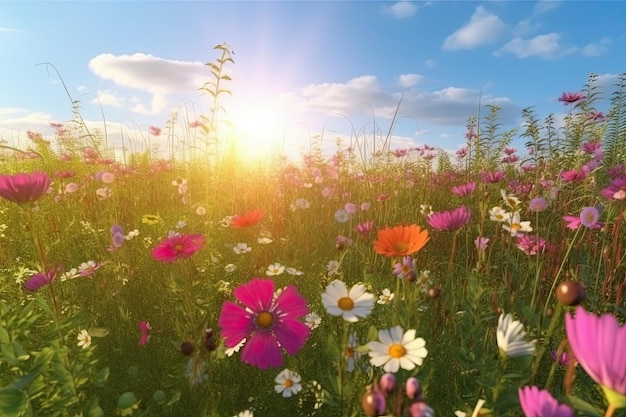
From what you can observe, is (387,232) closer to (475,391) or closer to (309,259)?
(475,391)

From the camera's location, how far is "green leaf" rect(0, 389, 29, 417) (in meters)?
0.81

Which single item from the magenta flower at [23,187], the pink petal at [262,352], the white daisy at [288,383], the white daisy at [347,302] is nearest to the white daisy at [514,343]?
the white daisy at [347,302]

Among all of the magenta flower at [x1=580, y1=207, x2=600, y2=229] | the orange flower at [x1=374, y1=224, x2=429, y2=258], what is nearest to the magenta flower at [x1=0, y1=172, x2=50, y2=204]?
the orange flower at [x1=374, y1=224, x2=429, y2=258]

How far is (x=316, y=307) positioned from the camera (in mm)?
2053

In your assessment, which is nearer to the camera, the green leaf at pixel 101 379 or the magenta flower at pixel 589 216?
the green leaf at pixel 101 379

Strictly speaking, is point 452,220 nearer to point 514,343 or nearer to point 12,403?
point 514,343

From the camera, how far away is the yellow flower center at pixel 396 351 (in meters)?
0.86

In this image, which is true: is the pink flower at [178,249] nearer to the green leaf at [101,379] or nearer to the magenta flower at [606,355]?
the green leaf at [101,379]

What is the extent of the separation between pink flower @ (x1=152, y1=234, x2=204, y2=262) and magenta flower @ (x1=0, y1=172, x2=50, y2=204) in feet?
1.38

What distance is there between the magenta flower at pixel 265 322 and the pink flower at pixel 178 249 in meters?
0.44

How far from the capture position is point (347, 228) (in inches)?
141

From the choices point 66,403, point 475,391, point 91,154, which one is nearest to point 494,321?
point 475,391

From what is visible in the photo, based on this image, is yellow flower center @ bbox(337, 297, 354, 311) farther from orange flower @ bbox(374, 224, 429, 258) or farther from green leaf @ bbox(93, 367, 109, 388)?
green leaf @ bbox(93, 367, 109, 388)

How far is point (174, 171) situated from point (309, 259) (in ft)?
11.5
